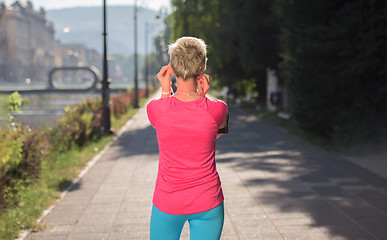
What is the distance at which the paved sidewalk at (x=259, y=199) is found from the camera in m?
5.45

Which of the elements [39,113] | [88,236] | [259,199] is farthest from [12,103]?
[39,113]

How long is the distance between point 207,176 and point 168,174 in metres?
0.20

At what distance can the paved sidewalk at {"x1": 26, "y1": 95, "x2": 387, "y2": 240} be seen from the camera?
17.9 feet

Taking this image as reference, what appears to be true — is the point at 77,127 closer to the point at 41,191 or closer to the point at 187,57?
the point at 41,191

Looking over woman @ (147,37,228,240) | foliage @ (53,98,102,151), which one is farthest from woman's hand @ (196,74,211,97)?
foliage @ (53,98,102,151)

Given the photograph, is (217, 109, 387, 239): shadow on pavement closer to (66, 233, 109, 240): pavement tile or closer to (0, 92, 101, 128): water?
(66, 233, 109, 240): pavement tile

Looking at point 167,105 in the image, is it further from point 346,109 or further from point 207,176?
point 346,109

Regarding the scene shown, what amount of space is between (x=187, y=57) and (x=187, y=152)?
485 mm

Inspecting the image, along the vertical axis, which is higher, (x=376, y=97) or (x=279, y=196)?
(x=376, y=97)

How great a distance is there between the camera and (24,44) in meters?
120

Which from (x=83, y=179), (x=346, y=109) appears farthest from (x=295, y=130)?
(x=83, y=179)

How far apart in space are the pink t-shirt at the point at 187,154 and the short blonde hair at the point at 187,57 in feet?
0.50

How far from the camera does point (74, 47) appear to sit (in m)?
172

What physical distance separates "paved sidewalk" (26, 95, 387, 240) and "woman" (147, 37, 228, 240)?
9.65 ft
